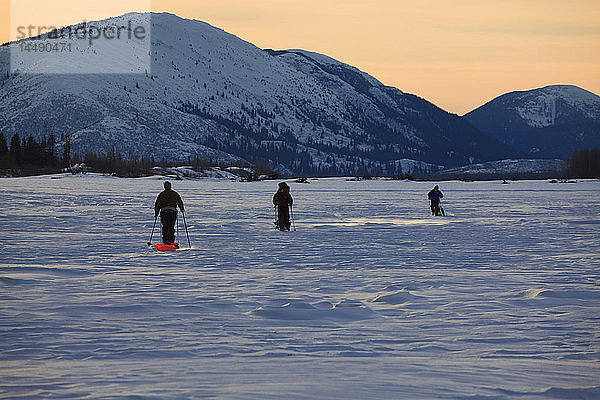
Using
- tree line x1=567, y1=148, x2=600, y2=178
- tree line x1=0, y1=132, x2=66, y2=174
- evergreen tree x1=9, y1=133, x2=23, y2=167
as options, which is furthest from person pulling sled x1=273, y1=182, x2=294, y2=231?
tree line x1=567, y1=148, x2=600, y2=178

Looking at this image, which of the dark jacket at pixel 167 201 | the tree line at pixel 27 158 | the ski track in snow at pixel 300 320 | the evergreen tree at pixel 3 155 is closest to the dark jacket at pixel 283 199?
the ski track in snow at pixel 300 320

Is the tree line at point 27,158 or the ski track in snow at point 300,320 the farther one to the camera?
the tree line at point 27,158

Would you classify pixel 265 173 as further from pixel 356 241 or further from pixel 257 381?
pixel 257 381

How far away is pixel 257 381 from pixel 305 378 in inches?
16.3

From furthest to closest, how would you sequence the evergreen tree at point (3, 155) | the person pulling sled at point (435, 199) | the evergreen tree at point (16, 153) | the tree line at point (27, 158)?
the evergreen tree at point (16, 153), the tree line at point (27, 158), the evergreen tree at point (3, 155), the person pulling sled at point (435, 199)

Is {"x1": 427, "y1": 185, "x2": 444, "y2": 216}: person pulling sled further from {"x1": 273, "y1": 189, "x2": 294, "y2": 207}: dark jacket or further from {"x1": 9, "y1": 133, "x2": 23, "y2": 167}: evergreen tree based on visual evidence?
{"x1": 9, "y1": 133, "x2": 23, "y2": 167}: evergreen tree

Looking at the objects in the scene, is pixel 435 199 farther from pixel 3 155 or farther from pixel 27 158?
pixel 27 158

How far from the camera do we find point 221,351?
755 cm

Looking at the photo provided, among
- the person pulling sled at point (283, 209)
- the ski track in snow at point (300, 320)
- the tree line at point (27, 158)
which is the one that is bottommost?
the ski track in snow at point (300, 320)

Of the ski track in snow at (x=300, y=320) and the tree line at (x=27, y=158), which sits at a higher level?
the tree line at (x=27, y=158)

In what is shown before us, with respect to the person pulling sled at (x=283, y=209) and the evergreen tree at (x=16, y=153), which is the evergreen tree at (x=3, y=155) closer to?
the evergreen tree at (x=16, y=153)

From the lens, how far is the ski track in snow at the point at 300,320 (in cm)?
638

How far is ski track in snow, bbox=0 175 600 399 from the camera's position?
638cm

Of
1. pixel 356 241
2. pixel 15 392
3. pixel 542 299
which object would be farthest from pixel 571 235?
pixel 15 392
